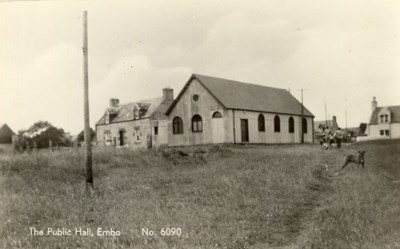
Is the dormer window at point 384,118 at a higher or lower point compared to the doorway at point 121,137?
higher

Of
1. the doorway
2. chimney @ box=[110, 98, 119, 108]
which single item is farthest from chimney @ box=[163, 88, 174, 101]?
chimney @ box=[110, 98, 119, 108]

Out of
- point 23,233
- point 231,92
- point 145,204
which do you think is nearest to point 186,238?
point 145,204

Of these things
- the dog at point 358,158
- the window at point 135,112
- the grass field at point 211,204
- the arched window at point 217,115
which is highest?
the window at point 135,112

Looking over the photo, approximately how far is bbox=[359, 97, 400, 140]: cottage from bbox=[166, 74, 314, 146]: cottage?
19.4 m

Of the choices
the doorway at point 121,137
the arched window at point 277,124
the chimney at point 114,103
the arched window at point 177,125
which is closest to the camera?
the arched window at point 177,125

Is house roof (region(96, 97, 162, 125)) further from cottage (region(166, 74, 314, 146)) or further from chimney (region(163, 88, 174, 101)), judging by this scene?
cottage (region(166, 74, 314, 146))

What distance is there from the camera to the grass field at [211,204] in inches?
284

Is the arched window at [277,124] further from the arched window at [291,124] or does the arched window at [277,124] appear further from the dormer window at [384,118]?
the dormer window at [384,118]

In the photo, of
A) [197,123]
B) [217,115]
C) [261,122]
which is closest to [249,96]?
[261,122]

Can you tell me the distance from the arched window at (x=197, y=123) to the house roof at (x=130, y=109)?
1415 centimetres

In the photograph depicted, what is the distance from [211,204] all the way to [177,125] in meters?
19.3

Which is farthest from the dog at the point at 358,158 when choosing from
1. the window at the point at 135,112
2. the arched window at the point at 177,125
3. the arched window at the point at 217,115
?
the window at the point at 135,112

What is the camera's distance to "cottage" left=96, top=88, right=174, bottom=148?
133 feet

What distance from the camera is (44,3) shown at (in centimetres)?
1047
